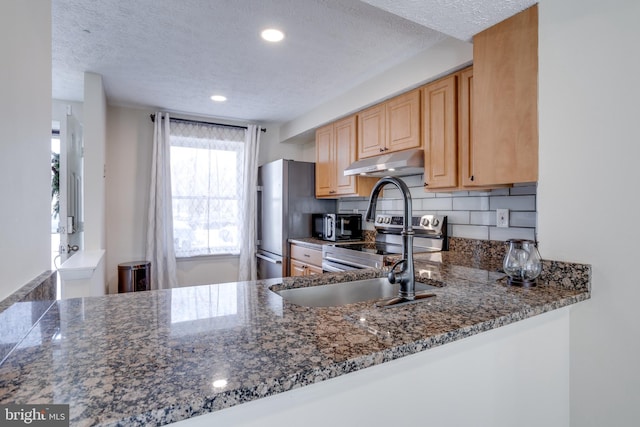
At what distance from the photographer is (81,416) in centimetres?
45

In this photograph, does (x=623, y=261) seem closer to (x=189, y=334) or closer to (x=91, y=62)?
(x=189, y=334)

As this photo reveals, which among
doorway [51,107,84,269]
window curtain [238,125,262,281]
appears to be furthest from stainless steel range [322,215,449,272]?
doorway [51,107,84,269]

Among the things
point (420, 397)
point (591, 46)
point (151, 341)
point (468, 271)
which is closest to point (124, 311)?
point (151, 341)

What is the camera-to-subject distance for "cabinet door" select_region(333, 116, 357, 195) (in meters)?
3.12

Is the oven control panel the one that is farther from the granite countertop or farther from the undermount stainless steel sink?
the granite countertop

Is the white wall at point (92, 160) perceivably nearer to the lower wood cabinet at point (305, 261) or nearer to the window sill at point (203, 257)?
the window sill at point (203, 257)

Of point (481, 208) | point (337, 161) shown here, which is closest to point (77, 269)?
point (337, 161)

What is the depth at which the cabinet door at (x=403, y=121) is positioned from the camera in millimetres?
2400

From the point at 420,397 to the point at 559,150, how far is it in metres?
1.14

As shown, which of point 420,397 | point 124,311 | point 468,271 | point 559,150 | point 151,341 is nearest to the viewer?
point 151,341

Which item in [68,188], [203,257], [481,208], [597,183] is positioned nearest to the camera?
[597,183]

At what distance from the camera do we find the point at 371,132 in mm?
2865

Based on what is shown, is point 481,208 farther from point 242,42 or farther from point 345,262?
point 242,42

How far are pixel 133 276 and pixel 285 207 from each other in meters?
1.67
